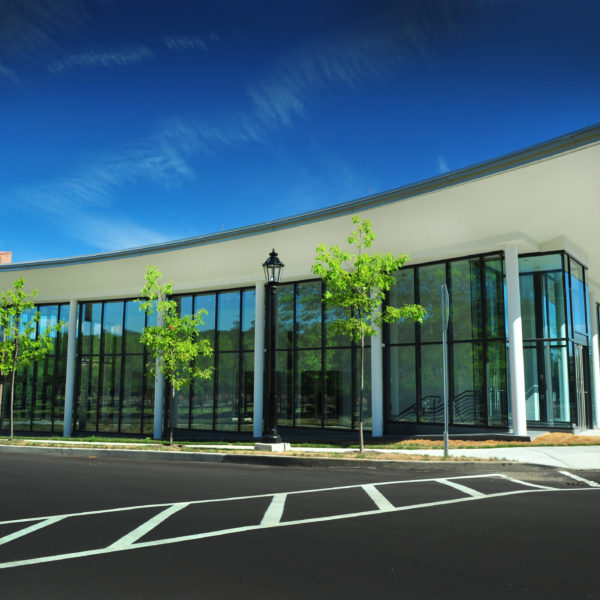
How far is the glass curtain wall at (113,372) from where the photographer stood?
2538 cm

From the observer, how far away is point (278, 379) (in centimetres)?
2262

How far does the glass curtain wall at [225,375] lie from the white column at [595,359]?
1326cm

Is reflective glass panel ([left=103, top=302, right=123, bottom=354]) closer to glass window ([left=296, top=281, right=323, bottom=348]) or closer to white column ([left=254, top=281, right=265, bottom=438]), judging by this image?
white column ([left=254, top=281, right=265, bottom=438])

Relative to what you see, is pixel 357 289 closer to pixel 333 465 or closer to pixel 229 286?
pixel 333 465

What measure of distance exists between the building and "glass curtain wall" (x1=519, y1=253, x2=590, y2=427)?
47mm

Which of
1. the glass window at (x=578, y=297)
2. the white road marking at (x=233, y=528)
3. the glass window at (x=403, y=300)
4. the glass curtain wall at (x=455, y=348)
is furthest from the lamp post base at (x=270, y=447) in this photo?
the glass window at (x=578, y=297)

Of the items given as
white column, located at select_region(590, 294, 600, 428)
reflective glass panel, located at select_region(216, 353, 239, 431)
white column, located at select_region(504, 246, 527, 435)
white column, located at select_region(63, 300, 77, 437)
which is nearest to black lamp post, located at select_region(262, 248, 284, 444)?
white column, located at select_region(504, 246, 527, 435)

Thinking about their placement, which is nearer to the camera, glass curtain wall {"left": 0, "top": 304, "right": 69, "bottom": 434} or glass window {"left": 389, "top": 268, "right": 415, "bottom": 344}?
glass window {"left": 389, "top": 268, "right": 415, "bottom": 344}

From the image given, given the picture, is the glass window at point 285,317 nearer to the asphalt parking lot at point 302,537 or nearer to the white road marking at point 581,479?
the asphalt parking lot at point 302,537

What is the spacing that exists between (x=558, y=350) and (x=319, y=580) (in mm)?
16218

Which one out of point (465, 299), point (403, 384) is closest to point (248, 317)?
point (403, 384)

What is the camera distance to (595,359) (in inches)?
989

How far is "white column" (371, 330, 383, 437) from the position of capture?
19453 millimetres

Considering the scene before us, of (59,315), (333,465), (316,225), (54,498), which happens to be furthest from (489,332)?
(59,315)
